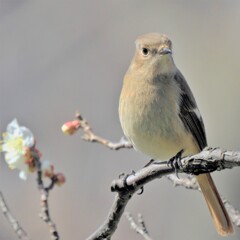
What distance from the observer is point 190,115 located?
12.2ft

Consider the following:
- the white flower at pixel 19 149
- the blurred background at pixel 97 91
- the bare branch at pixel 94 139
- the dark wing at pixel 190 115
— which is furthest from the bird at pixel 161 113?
the blurred background at pixel 97 91

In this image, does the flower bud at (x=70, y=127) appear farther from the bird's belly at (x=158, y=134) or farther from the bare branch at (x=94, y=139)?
the bird's belly at (x=158, y=134)

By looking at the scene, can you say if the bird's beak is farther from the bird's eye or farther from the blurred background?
the blurred background

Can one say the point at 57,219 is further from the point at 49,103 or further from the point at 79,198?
the point at 49,103

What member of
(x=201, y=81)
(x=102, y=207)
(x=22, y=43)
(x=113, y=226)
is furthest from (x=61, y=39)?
(x=113, y=226)

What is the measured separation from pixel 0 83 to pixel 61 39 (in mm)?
902

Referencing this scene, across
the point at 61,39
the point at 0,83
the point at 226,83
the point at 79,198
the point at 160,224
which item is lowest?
the point at 160,224

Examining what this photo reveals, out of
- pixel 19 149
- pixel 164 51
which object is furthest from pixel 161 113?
pixel 19 149

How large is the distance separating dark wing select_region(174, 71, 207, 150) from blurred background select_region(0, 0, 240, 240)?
2436mm

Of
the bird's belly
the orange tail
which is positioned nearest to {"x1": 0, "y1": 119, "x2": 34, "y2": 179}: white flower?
the bird's belly

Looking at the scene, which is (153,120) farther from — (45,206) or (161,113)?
(45,206)

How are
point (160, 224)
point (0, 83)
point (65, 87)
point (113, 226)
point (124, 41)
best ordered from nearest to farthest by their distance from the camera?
point (113, 226), point (160, 224), point (0, 83), point (65, 87), point (124, 41)

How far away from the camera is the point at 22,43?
750 centimetres

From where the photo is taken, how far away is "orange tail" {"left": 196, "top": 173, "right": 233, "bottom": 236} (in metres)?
3.59
